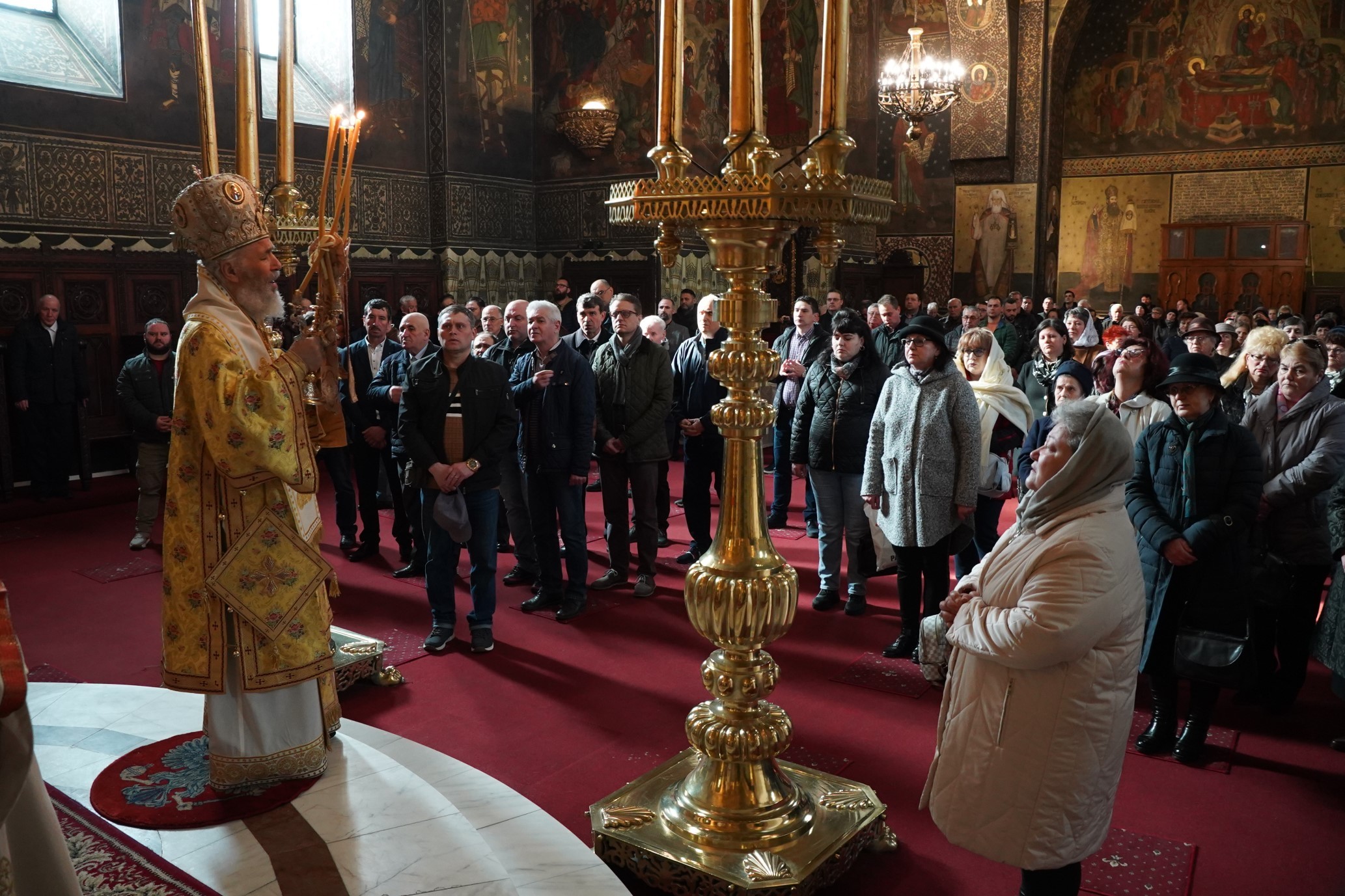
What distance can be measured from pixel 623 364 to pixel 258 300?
331cm

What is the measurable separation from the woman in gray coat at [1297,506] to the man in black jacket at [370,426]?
16.7ft

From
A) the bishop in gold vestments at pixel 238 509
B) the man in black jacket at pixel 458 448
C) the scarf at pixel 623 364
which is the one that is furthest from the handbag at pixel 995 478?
the bishop in gold vestments at pixel 238 509

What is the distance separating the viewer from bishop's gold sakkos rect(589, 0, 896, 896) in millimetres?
2627

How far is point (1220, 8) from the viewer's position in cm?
2167

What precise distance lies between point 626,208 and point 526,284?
11.7 meters

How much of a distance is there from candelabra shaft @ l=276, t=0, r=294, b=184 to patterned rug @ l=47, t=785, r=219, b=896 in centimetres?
213

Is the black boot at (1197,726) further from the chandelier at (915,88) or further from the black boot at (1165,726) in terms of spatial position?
the chandelier at (915,88)

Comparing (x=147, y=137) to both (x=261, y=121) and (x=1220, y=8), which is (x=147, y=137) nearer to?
(x=261, y=121)

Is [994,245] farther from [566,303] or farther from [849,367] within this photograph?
[849,367]

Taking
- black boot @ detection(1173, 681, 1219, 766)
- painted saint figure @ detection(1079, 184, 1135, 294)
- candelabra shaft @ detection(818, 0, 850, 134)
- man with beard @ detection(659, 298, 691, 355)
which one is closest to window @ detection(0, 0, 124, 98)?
man with beard @ detection(659, 298, 691, 355)

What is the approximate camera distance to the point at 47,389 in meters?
9.05

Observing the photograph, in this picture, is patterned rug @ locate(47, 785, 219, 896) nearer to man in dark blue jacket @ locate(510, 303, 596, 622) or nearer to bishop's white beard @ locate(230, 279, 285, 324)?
bishop's white beard @ locate(230, 279, 285, 324)

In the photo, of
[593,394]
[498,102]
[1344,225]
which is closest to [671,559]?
[593,394]

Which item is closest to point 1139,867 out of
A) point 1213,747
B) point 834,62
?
point 1213,747
